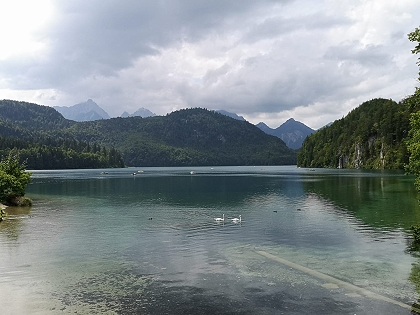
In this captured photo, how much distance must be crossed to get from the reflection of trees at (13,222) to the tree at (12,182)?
349 cm

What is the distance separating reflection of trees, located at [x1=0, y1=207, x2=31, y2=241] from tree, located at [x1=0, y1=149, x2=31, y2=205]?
3493 mm

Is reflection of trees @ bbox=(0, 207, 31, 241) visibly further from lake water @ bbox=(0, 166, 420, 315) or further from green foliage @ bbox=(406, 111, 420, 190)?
green foliage @ bbox=(406, 111, 420, 190)

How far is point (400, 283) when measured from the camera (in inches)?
1031

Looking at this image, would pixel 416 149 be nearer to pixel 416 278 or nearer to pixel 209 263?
pixel 416 278

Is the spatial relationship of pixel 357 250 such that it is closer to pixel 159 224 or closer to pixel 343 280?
pixel 343 280

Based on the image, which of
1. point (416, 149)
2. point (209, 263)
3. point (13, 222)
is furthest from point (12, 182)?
point (416, 149)

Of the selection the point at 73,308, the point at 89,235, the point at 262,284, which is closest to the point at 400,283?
the point at 262,284

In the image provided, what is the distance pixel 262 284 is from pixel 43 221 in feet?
134

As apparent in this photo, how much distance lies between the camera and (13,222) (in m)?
54.4

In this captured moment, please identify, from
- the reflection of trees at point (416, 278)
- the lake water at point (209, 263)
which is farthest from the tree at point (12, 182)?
the reflection of trees at point (416, 278)

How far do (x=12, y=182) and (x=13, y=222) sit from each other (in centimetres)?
2013

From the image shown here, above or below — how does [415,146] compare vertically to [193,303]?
above

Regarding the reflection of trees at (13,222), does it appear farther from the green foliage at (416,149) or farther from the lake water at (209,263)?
the green foliage at (416,149)

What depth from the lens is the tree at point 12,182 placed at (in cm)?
7088
